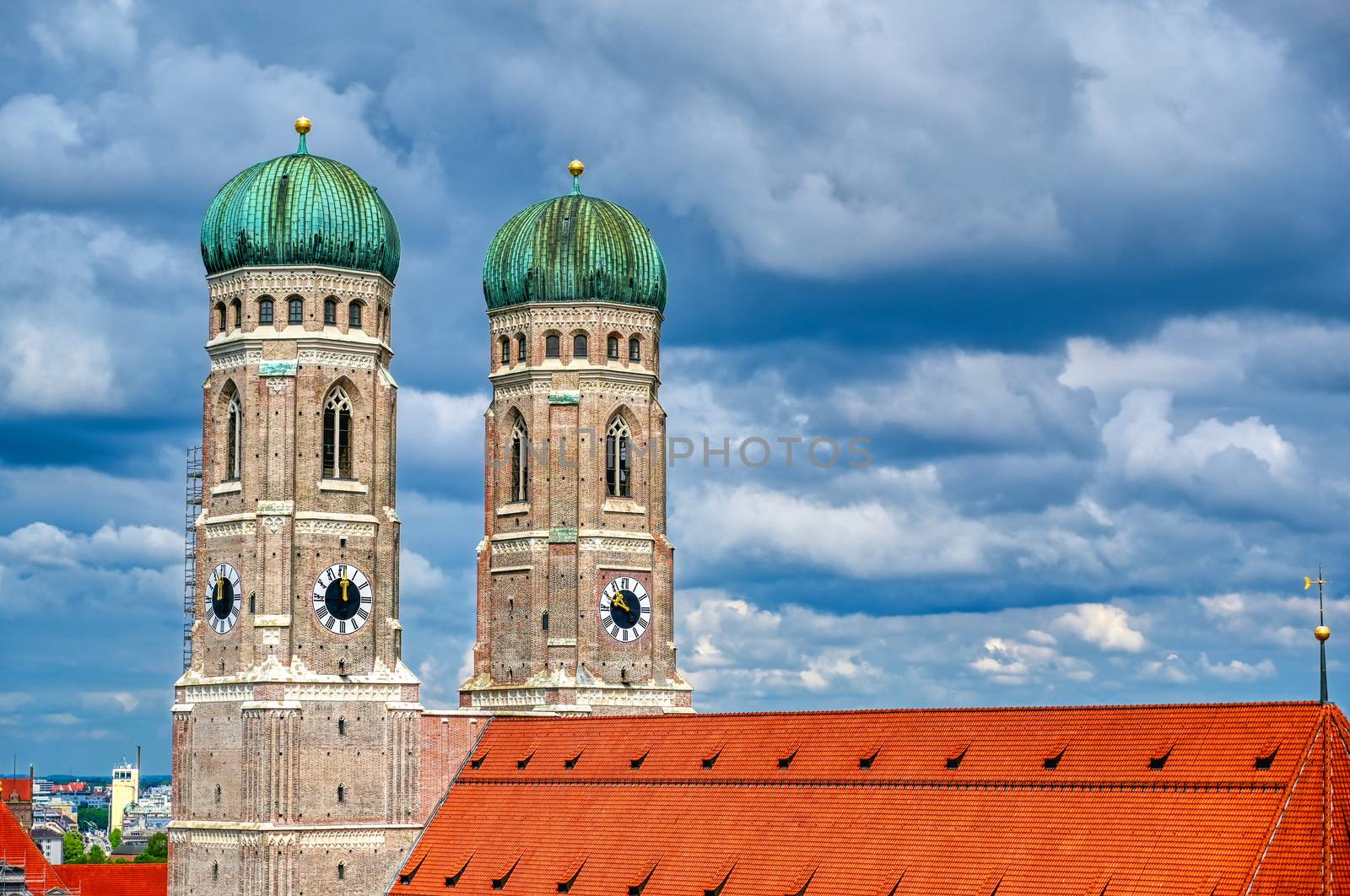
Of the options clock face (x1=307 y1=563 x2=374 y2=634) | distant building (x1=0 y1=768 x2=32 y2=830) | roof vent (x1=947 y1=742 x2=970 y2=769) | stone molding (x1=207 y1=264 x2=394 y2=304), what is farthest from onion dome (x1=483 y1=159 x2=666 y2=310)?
distant building (x1=0 y1=768 x2=32 y2=830)

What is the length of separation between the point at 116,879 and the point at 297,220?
4947 centimetres

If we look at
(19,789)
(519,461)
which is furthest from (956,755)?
(19,789)

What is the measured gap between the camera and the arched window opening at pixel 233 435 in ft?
273

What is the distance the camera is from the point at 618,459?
9219 cm

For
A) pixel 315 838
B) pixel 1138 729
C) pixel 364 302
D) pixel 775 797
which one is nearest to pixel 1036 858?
pixel 1138 729

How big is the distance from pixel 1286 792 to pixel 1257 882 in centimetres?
298

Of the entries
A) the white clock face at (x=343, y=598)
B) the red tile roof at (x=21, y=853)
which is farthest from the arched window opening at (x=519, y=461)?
the red tile roof at (x=21, y=853)

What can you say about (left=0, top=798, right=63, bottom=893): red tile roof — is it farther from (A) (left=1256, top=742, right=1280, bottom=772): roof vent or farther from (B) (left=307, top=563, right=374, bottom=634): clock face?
(A) (left=1256, top=742, right=1280, bottom=772): roof vent

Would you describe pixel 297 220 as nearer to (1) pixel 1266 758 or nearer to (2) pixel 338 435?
(2) pixel 338 435

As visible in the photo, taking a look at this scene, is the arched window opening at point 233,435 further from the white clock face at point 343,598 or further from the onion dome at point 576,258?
the onion dome at point 576,258

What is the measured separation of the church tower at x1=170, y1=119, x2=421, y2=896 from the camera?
80.4 metres

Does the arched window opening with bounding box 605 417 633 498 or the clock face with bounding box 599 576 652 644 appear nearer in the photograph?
the clock face with bounding box 599 576 652 644

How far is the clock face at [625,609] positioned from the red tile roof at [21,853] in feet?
108

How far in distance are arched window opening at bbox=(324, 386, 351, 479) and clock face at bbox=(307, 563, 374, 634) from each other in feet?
11.9
